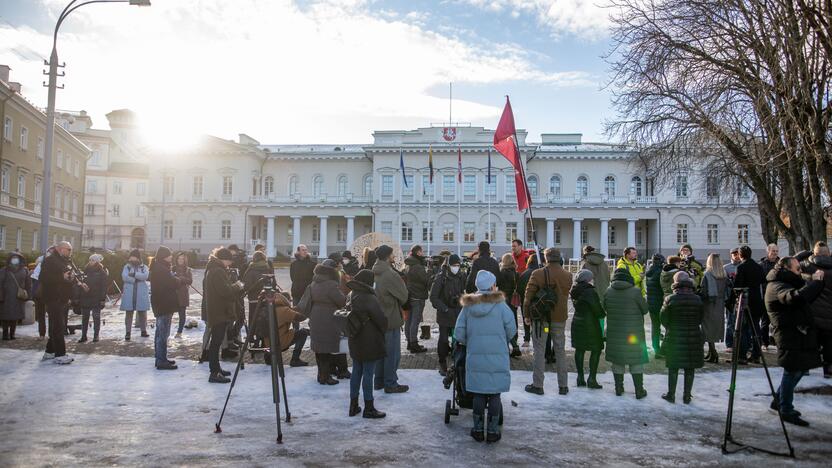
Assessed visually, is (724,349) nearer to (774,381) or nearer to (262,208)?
(774,381)

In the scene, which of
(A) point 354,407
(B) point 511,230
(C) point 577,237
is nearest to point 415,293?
(A) point 354,407

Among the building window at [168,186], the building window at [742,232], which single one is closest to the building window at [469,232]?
the building window at [742,232]

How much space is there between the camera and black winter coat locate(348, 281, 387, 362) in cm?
619

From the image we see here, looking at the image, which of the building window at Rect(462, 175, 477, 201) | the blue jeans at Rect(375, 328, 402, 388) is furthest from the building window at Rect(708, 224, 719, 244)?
the blue jeans at Rect(375, 328, 402, 388)

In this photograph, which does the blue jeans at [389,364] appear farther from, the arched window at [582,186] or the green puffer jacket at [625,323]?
the arched window at [582,186]

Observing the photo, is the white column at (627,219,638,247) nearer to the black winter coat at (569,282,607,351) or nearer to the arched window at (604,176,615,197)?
the arched window at (604,176,615,197)

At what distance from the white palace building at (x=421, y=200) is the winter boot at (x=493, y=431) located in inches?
1739

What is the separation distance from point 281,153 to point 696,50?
49.5 m

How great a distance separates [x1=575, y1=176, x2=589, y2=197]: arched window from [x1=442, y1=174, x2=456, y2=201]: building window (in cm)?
1249

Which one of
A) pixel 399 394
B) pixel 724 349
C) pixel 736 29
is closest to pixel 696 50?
pixel 736 29

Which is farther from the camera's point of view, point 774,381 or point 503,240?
point 503,240

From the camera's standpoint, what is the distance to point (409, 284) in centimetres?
1027

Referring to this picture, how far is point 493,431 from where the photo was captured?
544 centimetres

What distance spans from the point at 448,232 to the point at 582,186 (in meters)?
14.6
